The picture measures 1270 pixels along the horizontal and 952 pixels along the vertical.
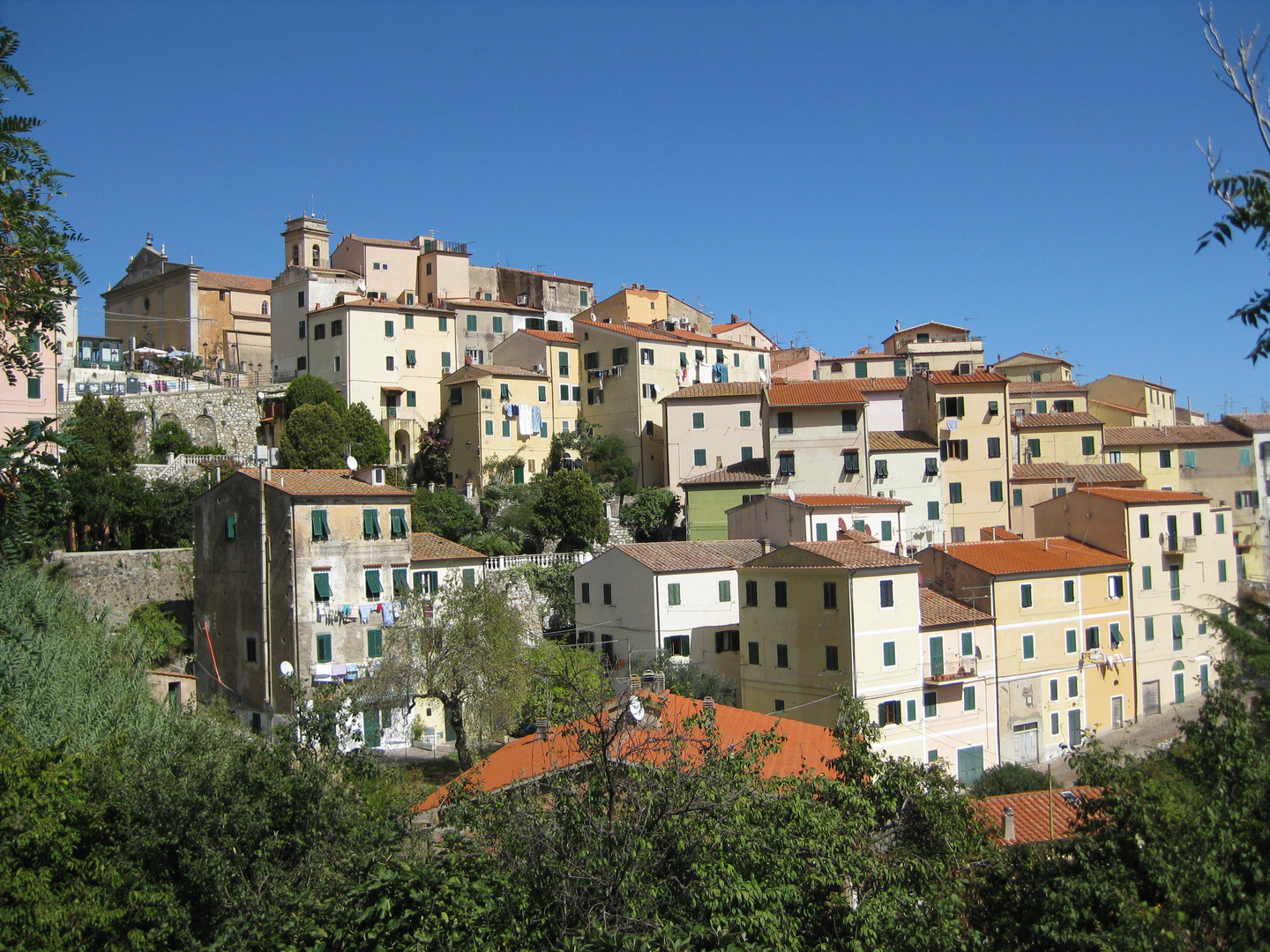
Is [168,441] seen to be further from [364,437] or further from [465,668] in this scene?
[465,668]

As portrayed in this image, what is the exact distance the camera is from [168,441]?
51188mm

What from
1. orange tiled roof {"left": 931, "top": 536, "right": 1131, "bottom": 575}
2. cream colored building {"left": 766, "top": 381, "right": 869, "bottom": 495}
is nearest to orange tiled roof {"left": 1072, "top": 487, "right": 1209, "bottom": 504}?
orange tiled roof {"left": 931, "top": 536, "right": 1131, "bottom": 575}

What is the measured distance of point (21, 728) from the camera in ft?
52.3

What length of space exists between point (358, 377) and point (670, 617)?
2868 cm

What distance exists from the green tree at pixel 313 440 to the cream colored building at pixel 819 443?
20.9 meters

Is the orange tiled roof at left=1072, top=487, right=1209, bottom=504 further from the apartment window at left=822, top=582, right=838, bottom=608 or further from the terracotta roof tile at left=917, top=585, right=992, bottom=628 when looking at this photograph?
the apartment window at left=822, top=582, right=838, bottom=608

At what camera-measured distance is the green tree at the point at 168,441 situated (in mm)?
50938

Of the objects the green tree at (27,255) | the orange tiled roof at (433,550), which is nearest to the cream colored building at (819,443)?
the orange tiled roof at (433,550)

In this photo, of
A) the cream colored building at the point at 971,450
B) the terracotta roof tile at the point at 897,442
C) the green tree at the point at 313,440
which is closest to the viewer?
the terracotta roof tile at the point at 897,442

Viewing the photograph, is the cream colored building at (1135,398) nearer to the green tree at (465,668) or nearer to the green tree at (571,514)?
the green tree at (571,514)

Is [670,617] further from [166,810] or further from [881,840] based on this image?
[166,810]

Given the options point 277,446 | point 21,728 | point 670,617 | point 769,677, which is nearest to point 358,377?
point 277,446

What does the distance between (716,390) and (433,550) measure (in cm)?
2193

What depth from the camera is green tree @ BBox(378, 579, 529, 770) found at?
30.8 metres
